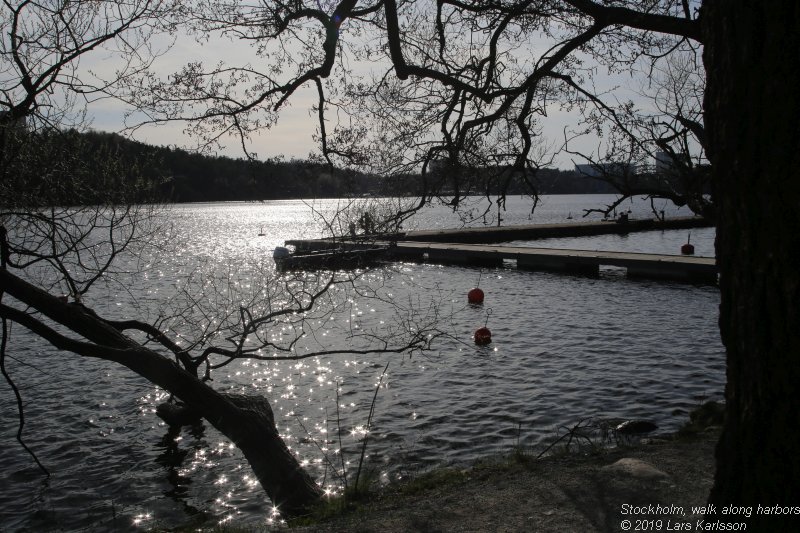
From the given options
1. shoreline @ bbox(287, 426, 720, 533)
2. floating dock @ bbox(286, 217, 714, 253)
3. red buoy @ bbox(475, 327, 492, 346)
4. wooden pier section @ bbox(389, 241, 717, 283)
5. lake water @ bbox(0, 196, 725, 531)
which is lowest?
lake water @ bbox(0, 196, 725, 531)

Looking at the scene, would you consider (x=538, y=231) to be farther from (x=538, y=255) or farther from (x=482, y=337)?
(x=482, y=337)

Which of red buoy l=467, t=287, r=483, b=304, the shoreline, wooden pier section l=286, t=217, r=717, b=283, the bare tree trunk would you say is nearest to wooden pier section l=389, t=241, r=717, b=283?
wooden pier section l=286, t=217, r=717, b=283

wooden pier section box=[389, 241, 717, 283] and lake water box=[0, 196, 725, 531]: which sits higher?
wooden pier section box=[389, 241, 717, 283]

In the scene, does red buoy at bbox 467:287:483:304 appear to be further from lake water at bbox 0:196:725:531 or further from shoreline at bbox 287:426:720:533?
shoreline at bbox 287:426:720:533

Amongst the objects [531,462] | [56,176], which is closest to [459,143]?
[531,462]

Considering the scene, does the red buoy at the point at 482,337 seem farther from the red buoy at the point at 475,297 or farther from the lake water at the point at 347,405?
the red buoy at the point at 475,297

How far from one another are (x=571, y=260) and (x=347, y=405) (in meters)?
17.3

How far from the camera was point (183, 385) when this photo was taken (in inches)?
233

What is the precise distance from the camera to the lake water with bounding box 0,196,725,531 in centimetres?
752

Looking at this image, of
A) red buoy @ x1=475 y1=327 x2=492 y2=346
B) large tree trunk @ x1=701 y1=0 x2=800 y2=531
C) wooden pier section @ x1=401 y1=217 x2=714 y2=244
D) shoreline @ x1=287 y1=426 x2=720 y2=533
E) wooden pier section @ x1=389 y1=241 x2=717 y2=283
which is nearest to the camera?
large tree trunk @ x1=701 y1=0 x2=800 y2=531

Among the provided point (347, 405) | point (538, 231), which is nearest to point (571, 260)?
point (538, 231)

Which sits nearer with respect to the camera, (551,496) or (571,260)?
(551,496)

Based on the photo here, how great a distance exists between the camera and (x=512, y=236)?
4009 centimetres

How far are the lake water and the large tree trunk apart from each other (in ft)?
16.5
